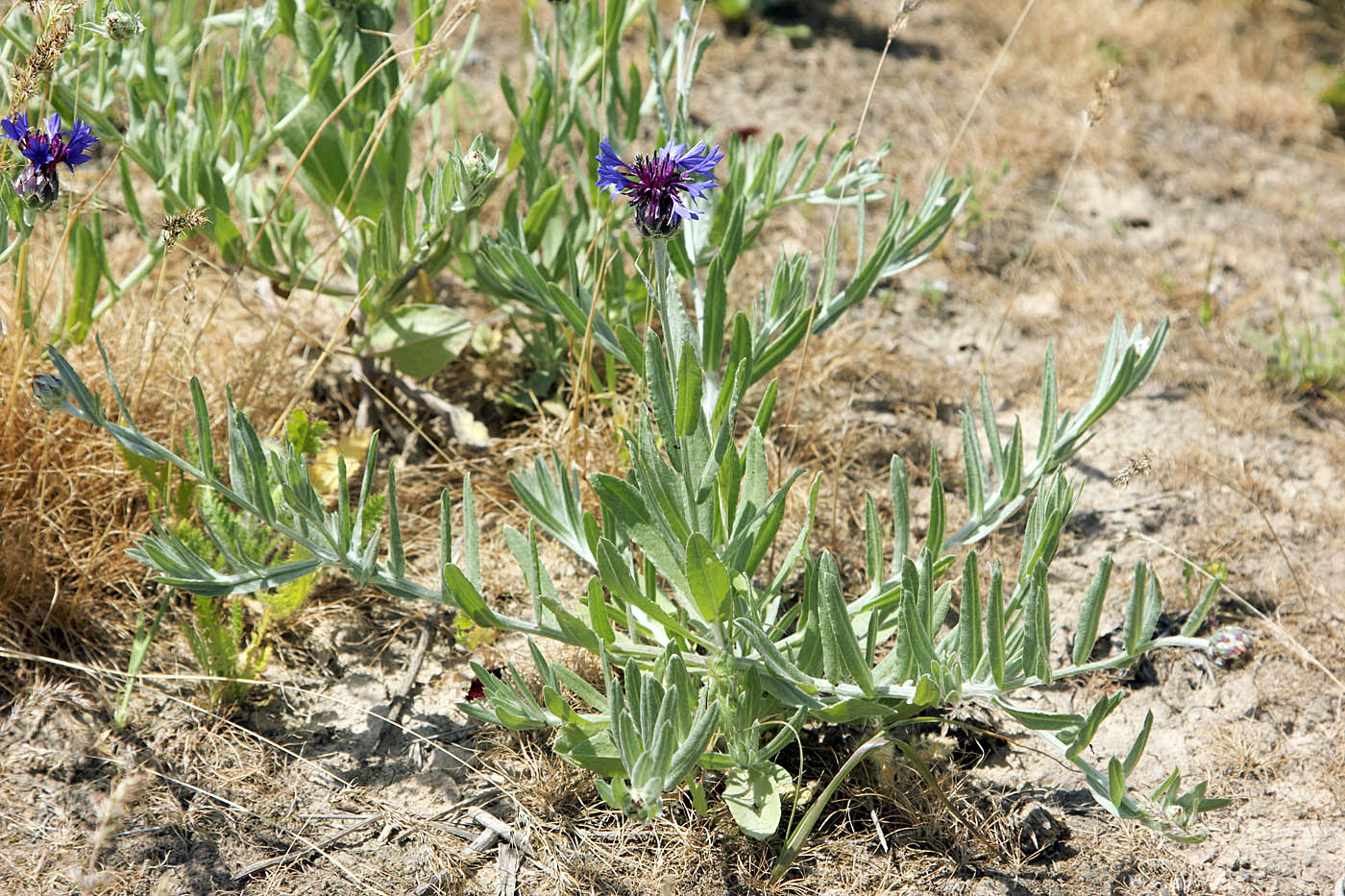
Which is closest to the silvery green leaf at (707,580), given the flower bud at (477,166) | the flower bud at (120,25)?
the flower bud at (477,166)

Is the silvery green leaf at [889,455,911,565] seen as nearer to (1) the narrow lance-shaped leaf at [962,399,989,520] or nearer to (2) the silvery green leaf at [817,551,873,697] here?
(1) the narrow lance-shaped leaf at [962,399,989,520]

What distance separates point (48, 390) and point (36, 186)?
1.28 feet

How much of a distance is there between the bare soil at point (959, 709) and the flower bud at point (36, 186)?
36 cm

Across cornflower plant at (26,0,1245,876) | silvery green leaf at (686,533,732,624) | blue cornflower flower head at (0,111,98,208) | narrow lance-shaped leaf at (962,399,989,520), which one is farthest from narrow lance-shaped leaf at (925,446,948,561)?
blue cornflower flower head at (0,111,98,208)

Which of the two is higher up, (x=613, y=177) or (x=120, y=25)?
(x=120, y=25)

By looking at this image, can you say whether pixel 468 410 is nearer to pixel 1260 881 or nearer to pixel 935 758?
pixel 935 758

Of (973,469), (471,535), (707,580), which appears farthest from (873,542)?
(471,535)

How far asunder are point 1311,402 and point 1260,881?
156 cm

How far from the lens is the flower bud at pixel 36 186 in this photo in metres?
1.81

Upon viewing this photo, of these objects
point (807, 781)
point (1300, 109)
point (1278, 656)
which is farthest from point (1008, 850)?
point (1300, 109)

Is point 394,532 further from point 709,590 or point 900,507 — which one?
point 900,507

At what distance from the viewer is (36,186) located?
5.95 feet

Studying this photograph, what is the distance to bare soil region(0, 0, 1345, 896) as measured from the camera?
1895mm

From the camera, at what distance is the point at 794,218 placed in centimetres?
349
